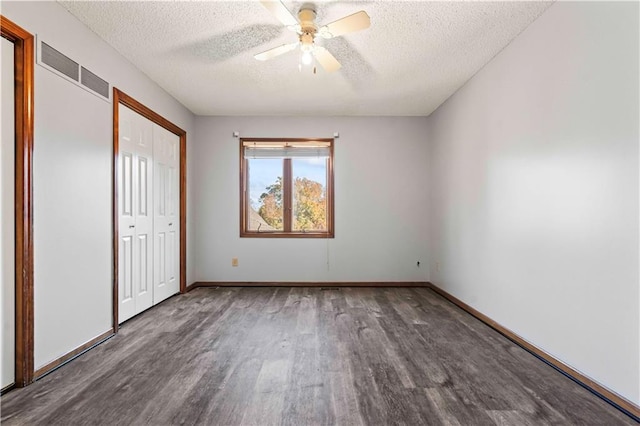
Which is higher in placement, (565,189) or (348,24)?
(348,24)

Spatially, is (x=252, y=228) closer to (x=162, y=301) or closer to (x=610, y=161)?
(x=162, y=301)

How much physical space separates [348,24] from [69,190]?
2.21m

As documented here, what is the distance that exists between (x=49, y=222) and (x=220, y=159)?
2.71 meters

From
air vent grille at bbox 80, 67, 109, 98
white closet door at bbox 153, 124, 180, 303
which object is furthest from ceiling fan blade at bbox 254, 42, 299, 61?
white closet door at bbox 153, 124, 180, 303

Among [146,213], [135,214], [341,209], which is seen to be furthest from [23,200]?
[341,209]

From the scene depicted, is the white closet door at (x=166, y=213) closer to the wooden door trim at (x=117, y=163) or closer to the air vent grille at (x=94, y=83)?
the wooden door trim at (x=117, y=163)

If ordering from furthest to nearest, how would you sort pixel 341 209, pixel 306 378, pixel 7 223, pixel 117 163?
pixel 341 209
pixel 117 163
pixel 306 378
pixel 7 223

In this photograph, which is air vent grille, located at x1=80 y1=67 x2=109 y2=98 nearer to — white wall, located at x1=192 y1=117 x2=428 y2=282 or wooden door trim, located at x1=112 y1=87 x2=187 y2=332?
wooden door trim, located at x1=112 y1=87 x2=187 y2=332

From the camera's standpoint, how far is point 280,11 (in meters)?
2.05

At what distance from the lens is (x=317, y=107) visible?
4309 mm

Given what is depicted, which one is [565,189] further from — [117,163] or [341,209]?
[117,163]

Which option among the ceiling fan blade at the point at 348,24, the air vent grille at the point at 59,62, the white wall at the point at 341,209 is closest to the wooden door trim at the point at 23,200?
the air vent grille at the point at 59,62

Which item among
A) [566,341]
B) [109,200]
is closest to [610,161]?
[566,341]

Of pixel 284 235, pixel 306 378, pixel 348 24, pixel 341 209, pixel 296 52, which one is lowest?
pixel 306 378
